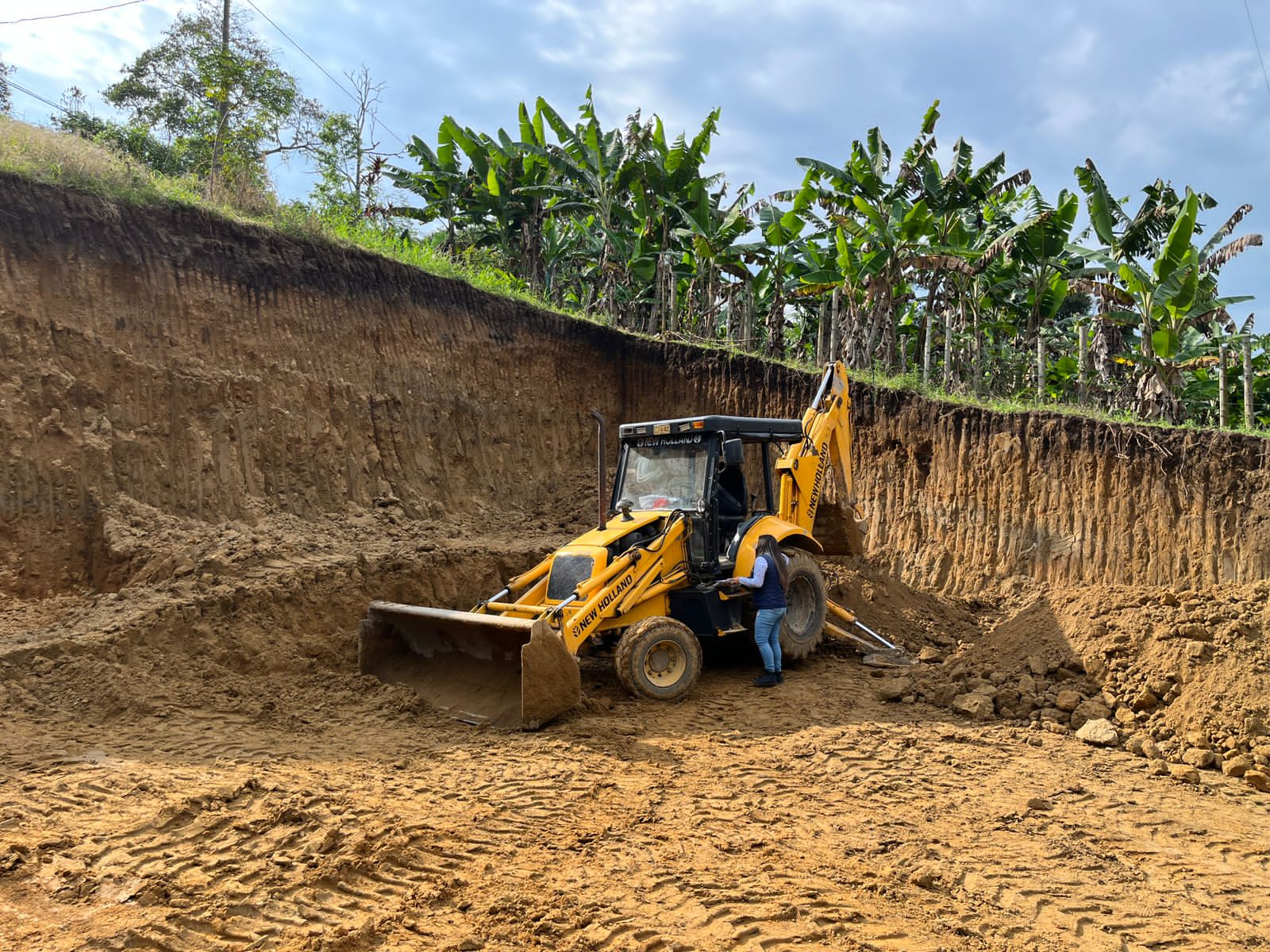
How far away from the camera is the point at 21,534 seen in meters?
8.98

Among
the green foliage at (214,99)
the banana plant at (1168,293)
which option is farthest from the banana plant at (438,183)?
the banana plant at (1168,293)

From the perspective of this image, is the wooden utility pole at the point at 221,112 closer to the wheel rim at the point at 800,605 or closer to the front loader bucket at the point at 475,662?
the front loader bucket at the point at 475,662

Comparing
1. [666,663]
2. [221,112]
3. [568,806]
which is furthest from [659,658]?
[221,112]

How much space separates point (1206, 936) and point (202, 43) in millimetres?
24424

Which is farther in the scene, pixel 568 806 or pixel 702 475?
pixel 702 475

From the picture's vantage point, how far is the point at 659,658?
747cm

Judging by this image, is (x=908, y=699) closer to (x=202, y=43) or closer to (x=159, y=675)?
(x=159, y=675)

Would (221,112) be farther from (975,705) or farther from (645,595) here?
(975,705)

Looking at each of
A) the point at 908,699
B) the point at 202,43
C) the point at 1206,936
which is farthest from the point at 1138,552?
the point at 202,43

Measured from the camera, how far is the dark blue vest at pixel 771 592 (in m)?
7.95

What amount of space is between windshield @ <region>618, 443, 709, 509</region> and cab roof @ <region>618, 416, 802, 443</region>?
16cm

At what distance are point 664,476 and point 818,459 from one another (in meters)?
1.92

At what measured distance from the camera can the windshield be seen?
324 inches

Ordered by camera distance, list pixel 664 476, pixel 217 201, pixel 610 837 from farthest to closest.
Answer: pixel 217 201 → pixel 664 476 → pixel 610 837
